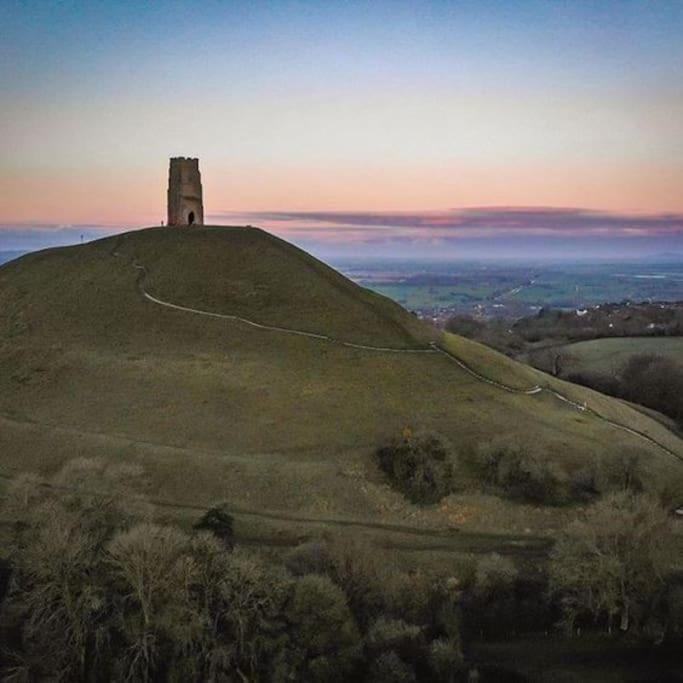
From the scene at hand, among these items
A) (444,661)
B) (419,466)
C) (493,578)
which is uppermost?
(419,466)

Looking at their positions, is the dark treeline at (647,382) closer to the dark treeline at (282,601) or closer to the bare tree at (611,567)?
the bare tree at (611,567)

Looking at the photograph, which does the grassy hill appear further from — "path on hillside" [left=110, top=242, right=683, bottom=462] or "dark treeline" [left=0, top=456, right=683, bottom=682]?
"dark treeline" [left=0, top=456, right=683, bottom=682]

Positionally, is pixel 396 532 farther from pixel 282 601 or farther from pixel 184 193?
pixel 184 193

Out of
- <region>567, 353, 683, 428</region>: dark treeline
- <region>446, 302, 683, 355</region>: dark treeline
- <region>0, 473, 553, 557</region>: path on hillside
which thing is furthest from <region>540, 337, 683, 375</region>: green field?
<region>0, 473, 553, 557</region>: path on hillside

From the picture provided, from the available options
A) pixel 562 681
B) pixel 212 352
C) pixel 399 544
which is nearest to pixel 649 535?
pixel 562 681

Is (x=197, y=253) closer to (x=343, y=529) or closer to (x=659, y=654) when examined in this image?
(x=343, y=529)

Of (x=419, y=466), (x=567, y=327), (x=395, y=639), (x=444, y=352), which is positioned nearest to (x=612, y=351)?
(x=567, y=327)
